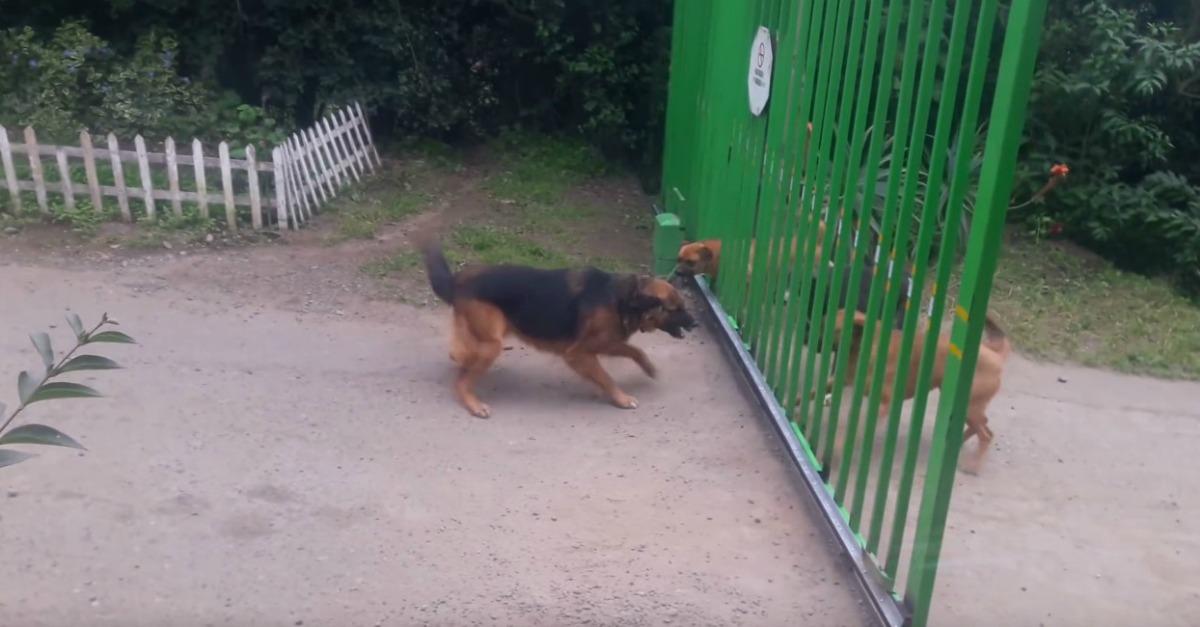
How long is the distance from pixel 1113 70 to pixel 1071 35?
1.75 feet

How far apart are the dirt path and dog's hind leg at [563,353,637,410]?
11 cm

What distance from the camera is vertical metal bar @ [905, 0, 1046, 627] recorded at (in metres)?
2.99

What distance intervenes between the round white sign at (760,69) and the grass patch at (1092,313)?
110 inches

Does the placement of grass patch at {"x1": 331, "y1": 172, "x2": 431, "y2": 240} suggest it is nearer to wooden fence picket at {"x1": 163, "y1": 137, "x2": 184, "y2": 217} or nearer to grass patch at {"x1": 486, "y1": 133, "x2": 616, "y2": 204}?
grass patch at {"x1": 486, "y1": 133, "x2": 616, "y2": 204}

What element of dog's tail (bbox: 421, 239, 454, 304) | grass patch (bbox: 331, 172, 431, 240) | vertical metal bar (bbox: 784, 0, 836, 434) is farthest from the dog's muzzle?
grass patch (bbox: 331, 172, 431, 240)

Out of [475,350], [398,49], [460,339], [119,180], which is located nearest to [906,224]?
[475,350]

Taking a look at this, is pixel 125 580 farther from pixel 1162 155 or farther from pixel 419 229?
pixel 1162 155

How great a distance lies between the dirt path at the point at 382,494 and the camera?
12.7 feet

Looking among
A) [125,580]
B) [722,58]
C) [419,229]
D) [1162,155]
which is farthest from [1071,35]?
[125,580]

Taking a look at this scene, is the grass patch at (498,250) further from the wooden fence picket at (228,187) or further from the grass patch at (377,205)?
the wooden fence picket at (228,187)

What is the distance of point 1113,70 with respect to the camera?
9289mm

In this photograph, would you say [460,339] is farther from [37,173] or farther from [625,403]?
[37,173]

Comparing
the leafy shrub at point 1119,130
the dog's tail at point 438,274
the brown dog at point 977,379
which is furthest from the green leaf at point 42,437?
the leafy shrub at point 1119,130

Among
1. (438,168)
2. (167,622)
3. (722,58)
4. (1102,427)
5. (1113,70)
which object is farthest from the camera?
(438,168)
